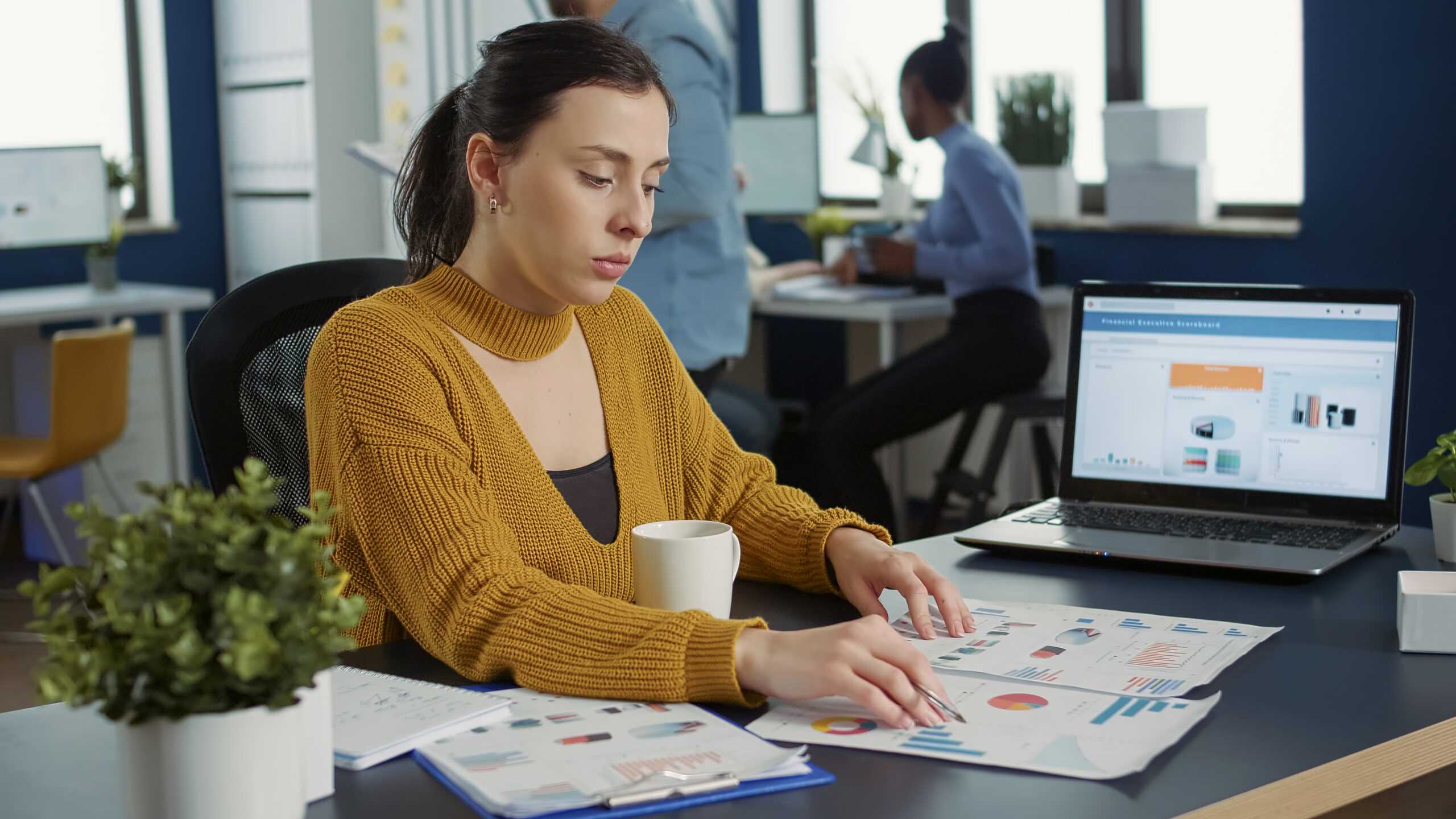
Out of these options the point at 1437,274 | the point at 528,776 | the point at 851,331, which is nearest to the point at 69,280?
the point at 851,331

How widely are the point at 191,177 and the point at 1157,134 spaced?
3624 mm

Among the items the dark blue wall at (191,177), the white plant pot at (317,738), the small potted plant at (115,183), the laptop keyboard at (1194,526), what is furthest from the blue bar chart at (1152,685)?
the dark blue wall at (191,177)

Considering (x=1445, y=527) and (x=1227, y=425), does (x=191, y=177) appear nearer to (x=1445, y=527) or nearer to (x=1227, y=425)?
(x=1227, y=425)

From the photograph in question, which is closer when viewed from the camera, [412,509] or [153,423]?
[412,509]

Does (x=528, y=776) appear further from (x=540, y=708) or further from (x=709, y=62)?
(x=709, y=62)

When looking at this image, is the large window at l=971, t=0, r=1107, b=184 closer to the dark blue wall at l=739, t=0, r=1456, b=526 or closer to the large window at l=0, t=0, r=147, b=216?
the dark blue wall at l=739, t=0, r=1456, b=526

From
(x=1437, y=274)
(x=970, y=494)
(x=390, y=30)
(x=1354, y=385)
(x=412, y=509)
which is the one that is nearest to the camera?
(x=412, y=509)

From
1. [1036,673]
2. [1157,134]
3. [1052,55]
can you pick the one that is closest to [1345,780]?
[1036,673]

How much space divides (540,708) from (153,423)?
4.20m

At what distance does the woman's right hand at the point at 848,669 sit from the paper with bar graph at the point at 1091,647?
12 centimetres

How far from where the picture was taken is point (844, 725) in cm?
101

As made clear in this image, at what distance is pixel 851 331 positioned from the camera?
15.9 ft

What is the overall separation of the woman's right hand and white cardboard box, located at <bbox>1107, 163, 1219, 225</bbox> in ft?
10.7

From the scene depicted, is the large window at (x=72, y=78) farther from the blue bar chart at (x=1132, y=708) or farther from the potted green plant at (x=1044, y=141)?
the blue bar chart at (x=1132, y=708)
